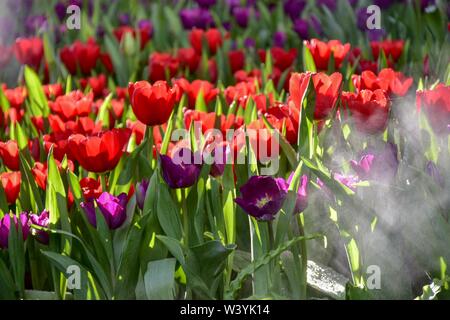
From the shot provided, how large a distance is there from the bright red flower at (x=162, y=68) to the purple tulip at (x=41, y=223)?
141cm

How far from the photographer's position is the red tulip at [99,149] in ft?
6.19

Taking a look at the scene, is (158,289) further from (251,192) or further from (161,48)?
(161,48)

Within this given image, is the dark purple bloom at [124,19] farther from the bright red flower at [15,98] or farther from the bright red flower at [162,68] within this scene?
the bright red flower at [15,98]

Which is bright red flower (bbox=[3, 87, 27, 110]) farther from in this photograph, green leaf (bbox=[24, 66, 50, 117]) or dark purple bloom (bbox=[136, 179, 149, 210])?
dark purple bloom (bbox=[136, 179, 149, 210])

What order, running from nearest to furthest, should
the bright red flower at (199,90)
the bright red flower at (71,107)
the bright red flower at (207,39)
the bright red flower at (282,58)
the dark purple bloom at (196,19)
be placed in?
the bright red flower at (71,107)
the bright red flower at (199,90)
the bright red flower at (282,58)
the bright red flower at (207,39)
the dark purple bloom at (196,19)

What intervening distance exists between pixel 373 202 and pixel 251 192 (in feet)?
0.85

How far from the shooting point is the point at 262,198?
1704 millimetres

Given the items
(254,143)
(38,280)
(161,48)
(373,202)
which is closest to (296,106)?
(254,143)

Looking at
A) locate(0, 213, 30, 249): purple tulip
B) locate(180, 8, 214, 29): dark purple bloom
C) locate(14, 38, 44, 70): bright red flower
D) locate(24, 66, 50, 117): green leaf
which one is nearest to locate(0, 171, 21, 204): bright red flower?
locate(0, 213, 30, 249): purple tulip

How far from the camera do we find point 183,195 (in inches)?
74.0

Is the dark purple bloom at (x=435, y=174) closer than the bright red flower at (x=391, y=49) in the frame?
Yes

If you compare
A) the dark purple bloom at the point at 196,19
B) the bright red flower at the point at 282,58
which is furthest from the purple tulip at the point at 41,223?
the dark purple bloom at the point at 196,19

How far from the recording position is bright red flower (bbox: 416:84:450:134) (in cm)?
193

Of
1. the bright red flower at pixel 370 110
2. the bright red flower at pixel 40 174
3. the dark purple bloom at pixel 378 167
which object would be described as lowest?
the dark purple bloom at pixel 378 167
